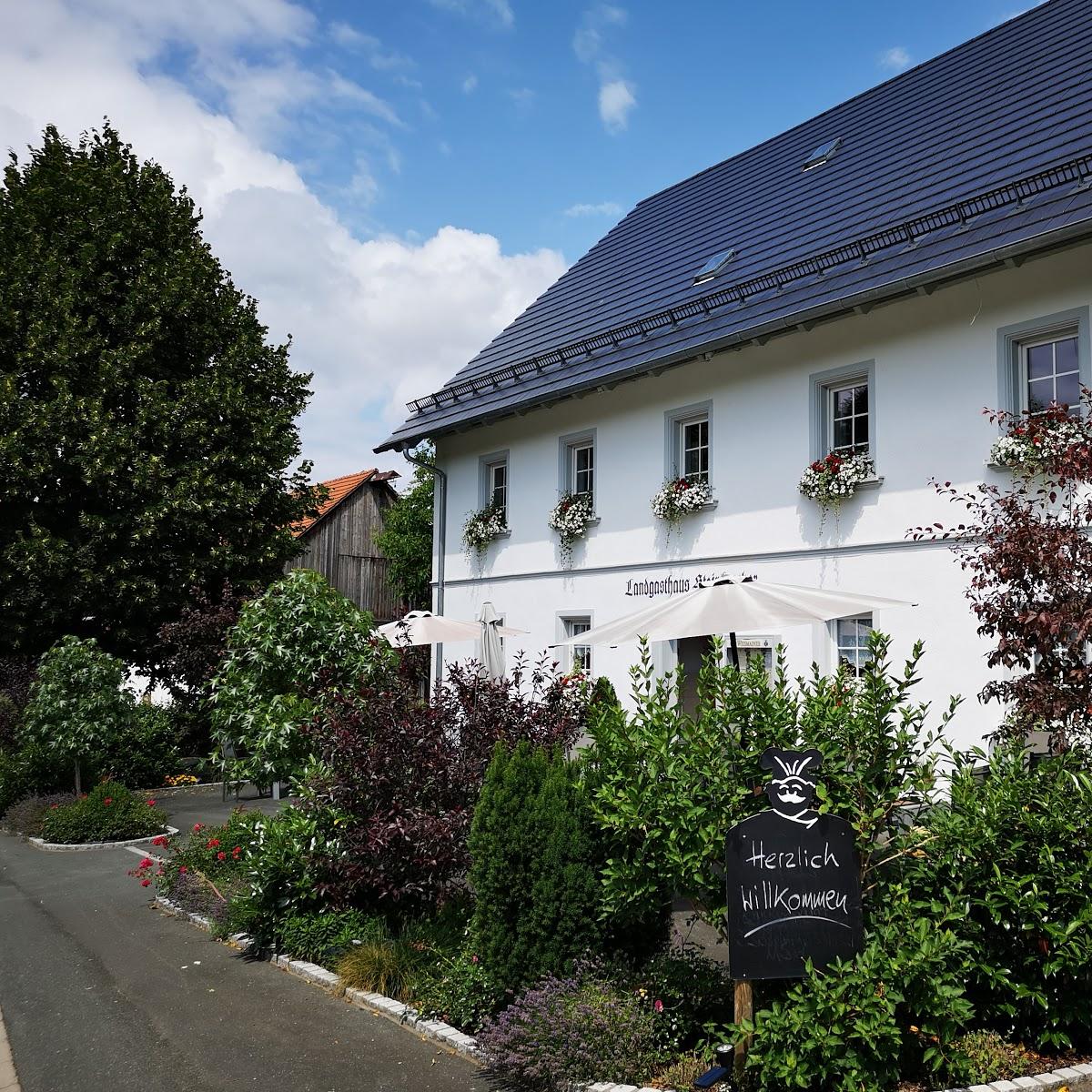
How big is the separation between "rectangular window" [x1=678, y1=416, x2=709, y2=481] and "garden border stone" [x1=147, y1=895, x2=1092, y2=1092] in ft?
28.1

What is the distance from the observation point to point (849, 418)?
1198 centimetres

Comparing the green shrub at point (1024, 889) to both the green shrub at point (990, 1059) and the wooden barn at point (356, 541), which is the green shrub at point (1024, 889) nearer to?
the green shrub at point (990, 1059)

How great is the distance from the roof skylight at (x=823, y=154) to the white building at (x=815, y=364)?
0.03m

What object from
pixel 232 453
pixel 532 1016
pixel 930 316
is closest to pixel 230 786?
pixel 532 1016

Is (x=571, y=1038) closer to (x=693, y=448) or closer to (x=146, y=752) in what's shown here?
(x=693, y=448)

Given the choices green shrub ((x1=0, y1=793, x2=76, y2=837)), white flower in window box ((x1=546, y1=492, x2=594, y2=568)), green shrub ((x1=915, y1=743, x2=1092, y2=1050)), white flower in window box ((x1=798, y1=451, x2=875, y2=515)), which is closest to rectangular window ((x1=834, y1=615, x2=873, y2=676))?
white flower in window box ((x1=798, y1=451, x2=875, y2=515))

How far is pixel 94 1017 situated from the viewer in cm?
590

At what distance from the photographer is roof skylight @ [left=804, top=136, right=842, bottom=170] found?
15844 millimetres

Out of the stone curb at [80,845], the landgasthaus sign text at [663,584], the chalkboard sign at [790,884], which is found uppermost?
the landgasthaus sign text at [663,584]

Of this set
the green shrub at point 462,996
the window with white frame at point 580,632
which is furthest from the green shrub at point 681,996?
the window with white frame at point 580,632

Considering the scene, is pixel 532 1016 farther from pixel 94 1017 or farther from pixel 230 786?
pixel 230 786

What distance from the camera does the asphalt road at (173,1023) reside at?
494 cm

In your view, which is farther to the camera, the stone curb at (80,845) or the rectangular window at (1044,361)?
the stone curb at (80,845)

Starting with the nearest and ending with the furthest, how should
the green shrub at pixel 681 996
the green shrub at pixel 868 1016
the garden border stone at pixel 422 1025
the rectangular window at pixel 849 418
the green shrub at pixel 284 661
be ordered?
the green shrub at pixel 868 1016
the garden border stone at pixel 422 1025
the green shrub at pixel 681 996
the green shrub at pixel 284 661
the rectangular window at pixel 849 418
